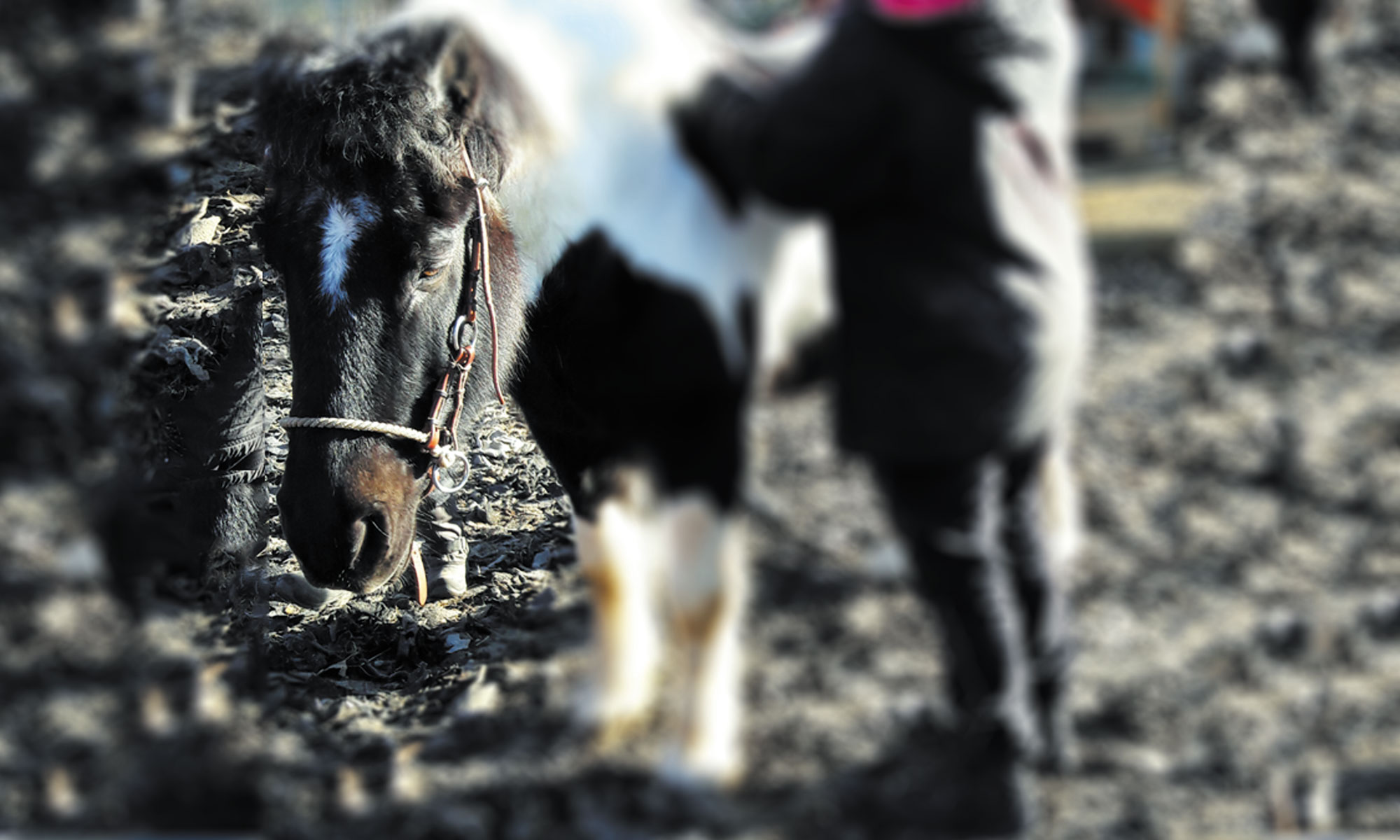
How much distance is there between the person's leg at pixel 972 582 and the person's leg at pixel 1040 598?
0.7 inches

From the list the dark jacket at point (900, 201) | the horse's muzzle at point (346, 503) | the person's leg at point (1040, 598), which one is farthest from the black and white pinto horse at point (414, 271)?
the person's leg at point (1040, 598)

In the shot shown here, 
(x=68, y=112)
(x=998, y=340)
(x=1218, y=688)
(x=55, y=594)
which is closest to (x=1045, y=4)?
(x=998, y=340)

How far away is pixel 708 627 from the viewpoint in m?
1.56

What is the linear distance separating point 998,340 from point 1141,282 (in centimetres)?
88

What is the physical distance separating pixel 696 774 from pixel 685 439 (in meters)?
0.55

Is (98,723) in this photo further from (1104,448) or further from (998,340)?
(1104,448)

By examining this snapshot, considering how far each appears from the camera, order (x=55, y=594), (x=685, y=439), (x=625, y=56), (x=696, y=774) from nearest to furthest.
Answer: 1. (x=625, y=56)
2. (x=685, y=439)
3. (x=696, y=774)
4. (x=55, y=594)

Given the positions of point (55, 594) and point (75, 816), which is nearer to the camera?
point (75, 816)

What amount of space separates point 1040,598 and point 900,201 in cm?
59

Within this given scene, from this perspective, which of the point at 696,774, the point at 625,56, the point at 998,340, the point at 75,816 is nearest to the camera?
the point at 625,56

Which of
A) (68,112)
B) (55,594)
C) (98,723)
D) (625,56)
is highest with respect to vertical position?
(68,112)

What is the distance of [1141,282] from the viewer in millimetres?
1948

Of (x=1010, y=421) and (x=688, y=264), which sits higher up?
(x=688, y=264)

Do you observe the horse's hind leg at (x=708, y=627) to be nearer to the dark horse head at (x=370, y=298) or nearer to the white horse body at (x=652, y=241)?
the white horse body at (x=652, y=241)
